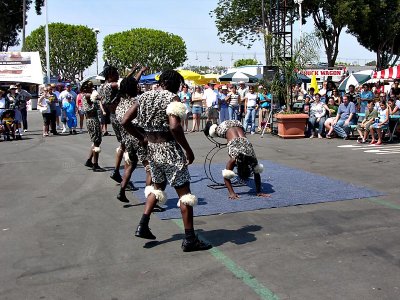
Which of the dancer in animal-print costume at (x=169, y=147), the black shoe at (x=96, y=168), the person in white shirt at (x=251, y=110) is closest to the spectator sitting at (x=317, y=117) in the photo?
the person in white shirt at (x=251, y=110)

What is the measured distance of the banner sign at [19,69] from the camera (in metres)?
32.7

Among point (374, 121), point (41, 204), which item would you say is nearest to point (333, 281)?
point (41, 204)

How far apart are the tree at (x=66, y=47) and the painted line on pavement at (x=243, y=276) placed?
208 feet

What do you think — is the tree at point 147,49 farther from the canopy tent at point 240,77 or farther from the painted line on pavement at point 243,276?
the painted line on pavement at point 243,276

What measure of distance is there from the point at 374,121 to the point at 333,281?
36.3 feet

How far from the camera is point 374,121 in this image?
47.0 ft

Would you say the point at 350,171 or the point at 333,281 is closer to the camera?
the point at 333,281

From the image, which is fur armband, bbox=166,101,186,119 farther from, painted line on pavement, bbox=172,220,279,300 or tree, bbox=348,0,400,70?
tree, bbox=348,0,400,70

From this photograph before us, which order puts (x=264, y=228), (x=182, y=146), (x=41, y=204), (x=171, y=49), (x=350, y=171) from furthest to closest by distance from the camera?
(x=171, y=49) → (x=350, y=171) → (x=41, y=204) → (x=264, y=228) → (x=182, y=146)

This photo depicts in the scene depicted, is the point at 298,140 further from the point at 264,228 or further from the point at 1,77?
the point at 1,77

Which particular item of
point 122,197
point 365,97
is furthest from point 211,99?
point 122,197

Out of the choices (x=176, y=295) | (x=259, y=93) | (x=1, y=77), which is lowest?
(x=176, y=295)

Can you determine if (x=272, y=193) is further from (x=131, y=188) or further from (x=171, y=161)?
(x=171, y=161)

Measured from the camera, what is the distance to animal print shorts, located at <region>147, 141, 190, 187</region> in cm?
499
